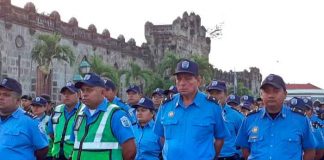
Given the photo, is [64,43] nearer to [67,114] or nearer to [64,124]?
[67,114]

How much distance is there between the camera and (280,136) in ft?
19.4

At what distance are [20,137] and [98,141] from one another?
115cm

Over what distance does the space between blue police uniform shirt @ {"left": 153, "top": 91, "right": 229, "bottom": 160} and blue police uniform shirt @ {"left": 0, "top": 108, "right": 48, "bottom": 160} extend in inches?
57.6

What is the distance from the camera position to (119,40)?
139ft

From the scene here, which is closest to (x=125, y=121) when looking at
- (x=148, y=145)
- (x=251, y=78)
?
(x=148, y=145)

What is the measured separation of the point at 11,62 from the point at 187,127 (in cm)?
2506

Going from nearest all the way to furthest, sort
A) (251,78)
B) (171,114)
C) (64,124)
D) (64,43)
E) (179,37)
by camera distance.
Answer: (171,114) → (64,124) → (64,43) → (179,37) → (251,78)

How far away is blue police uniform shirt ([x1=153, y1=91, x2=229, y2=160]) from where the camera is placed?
20.3 feet

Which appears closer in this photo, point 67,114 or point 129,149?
point 129,149

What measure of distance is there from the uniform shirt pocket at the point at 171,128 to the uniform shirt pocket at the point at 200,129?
18 centimetres

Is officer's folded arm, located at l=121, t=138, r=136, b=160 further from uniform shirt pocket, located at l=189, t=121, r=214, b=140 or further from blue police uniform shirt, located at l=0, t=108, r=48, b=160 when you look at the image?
blue police uniform shirt, located at l=0, t=108, r=48, b=160

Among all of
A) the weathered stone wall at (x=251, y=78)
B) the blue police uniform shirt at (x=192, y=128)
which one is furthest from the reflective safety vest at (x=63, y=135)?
the weathered stone wall at (x=251, y=78)

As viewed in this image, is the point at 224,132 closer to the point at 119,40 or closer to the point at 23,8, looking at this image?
the point at 23,8

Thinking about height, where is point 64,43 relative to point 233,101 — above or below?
above
